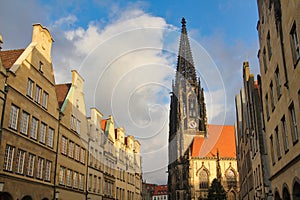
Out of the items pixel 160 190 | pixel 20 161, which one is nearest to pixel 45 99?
pixel 20 161

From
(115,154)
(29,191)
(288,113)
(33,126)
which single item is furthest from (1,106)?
(115,154)

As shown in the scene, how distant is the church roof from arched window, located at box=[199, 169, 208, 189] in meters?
4.86

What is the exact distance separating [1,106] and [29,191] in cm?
715

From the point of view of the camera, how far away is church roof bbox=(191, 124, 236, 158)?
9594cm

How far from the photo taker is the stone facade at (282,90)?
16.5m

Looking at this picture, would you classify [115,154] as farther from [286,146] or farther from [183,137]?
[183,137]

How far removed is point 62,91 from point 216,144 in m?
73.9

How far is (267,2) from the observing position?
902 inches

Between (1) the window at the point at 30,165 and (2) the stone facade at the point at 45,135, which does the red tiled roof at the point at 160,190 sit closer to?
(2) the stone facade at the point at 45,135

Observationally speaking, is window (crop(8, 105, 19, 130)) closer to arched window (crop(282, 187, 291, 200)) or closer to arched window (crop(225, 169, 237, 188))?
arched window (crop(282, 187, 291, 200))

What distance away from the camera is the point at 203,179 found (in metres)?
90.7

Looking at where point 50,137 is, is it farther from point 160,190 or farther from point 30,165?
point 160,190

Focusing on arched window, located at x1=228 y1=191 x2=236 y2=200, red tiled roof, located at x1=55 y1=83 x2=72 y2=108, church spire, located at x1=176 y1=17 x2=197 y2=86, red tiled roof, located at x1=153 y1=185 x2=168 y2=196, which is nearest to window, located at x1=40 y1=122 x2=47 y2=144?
red tiled roof, located at x1=55 y1=83 x2=72 y2=108

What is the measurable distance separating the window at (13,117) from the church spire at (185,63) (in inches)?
3607
